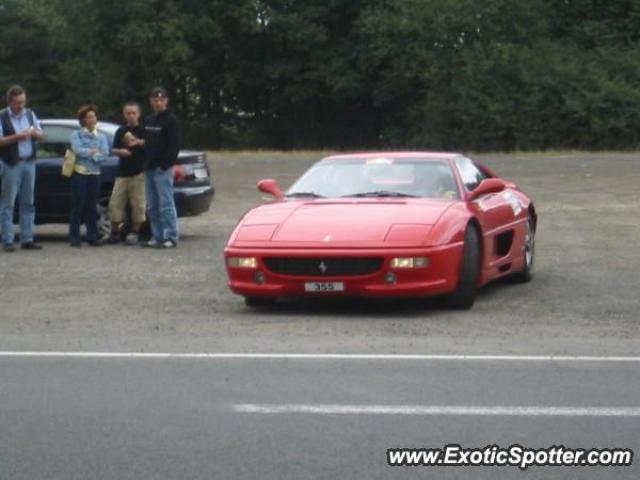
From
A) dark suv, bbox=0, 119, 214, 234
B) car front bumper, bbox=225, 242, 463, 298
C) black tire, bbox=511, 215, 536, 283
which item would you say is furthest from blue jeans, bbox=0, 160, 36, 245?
black tire, bbox=511, 215, 536, 283

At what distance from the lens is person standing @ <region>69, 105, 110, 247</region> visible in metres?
17.2

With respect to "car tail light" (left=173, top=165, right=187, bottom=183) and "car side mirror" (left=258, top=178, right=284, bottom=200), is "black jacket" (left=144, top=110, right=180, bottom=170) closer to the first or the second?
"car tail light" (left=173, top=165, right=187, bottom=183)

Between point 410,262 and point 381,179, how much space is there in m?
1.77

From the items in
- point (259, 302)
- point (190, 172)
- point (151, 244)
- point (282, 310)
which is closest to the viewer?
point (282, 310)

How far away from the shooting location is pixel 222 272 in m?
15.1

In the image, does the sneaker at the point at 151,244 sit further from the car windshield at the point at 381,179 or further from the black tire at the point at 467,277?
the black tire at the point at 467,277

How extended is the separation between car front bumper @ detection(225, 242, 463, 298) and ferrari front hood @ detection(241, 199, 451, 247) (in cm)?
9

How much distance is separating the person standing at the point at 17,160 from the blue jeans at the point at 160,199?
1.34 metres

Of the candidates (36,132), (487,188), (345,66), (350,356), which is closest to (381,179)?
(487,188)

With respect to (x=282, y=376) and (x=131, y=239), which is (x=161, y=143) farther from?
(x=282, y=376)

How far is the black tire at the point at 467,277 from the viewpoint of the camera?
462 inches

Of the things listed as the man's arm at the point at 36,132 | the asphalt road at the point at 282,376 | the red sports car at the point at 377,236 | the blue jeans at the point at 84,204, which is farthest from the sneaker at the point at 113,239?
the red sports car at the point at 377,236

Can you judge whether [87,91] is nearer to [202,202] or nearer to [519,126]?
[519,126]

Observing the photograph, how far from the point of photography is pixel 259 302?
1223 centimetres
